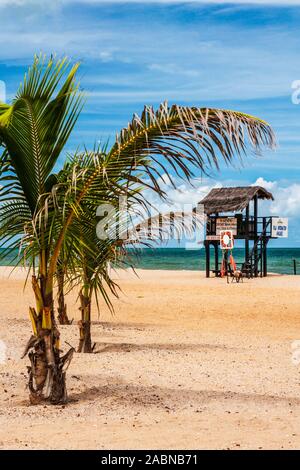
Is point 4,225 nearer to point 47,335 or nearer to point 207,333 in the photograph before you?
point 47,335

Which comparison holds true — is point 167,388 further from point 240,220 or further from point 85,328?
point 240,220

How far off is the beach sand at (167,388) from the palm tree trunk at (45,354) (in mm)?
160

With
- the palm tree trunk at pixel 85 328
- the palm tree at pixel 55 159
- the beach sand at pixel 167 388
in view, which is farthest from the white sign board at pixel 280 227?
the palm tree at pixel 55 159

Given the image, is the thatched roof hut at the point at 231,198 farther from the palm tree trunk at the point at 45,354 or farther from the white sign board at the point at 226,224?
the palm tree trunk at the point at 45,354

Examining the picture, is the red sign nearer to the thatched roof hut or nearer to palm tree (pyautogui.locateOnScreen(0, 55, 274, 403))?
the thatched roof hut

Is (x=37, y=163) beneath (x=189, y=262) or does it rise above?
above

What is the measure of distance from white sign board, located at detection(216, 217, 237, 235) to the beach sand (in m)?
16.3

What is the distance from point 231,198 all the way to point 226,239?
2091 millimetres

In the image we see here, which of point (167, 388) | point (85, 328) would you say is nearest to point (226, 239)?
point (85, 328)

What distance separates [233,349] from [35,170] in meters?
5.47

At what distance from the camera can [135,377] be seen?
8852 millimetres

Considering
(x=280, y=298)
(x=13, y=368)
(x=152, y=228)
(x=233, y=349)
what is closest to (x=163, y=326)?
(x=233, y=349)

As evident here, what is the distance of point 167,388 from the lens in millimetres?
8281

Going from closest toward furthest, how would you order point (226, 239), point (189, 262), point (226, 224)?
point (226, 239), point (226, 224), point (189, 262)
